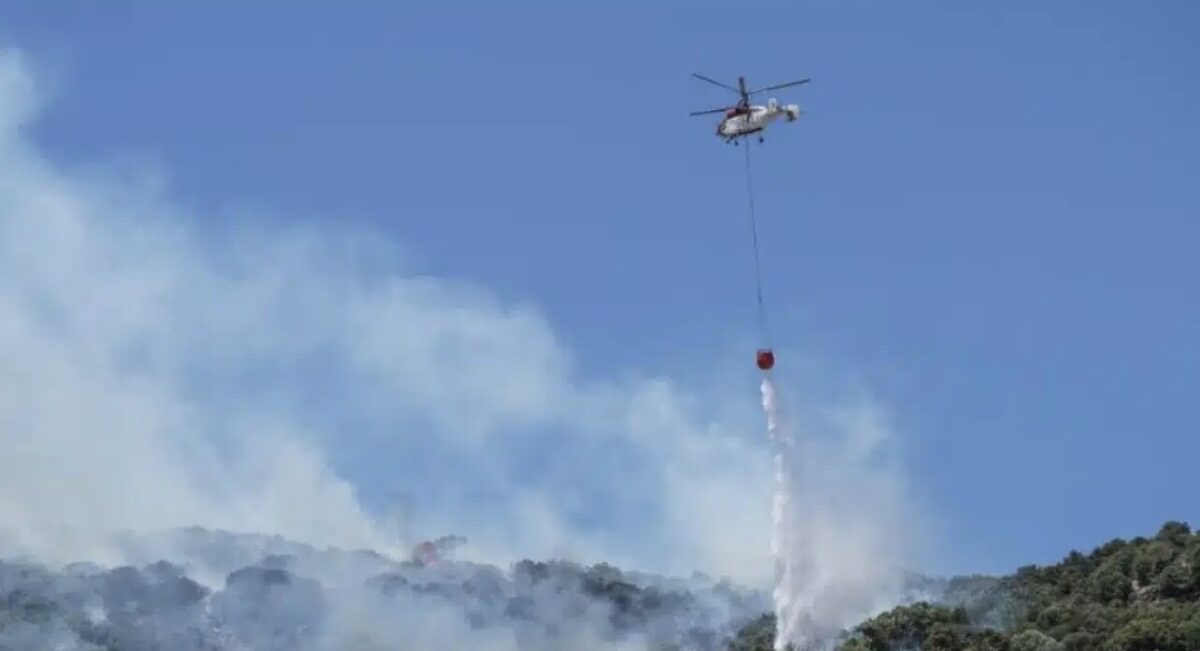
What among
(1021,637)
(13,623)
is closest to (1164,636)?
(1021,637)

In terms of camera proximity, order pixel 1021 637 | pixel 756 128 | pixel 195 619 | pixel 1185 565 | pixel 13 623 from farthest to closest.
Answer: pixel 195 619 → pixel 13 623 → pixel 1185 565 → pixel 1021 637 → pixel 756 128

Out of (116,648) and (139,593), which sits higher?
(139,593)

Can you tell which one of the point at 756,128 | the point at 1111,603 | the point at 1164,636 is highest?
the point at 756,128

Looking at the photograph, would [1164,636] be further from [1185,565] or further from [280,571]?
[280,571]

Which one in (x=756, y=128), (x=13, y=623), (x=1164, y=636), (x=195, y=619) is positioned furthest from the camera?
(x=195, y=619)

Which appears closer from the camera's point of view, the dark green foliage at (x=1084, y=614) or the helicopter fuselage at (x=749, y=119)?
the helicopter fuselage at (x=749, y=119)

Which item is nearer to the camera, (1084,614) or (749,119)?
(749,119)

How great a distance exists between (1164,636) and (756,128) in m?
52.8

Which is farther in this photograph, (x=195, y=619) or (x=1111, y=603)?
(x=195, y=619)

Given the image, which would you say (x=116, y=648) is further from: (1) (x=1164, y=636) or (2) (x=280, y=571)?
(1) (x=1164, y=636)

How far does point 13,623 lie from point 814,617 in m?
76.7

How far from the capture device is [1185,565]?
527 feet

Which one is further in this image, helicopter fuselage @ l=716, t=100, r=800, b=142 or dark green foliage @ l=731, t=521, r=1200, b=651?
dark green foliage @ l=731, t=521, r=1200, b=651

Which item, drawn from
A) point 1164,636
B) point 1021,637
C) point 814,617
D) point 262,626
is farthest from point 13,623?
point 1164,636
